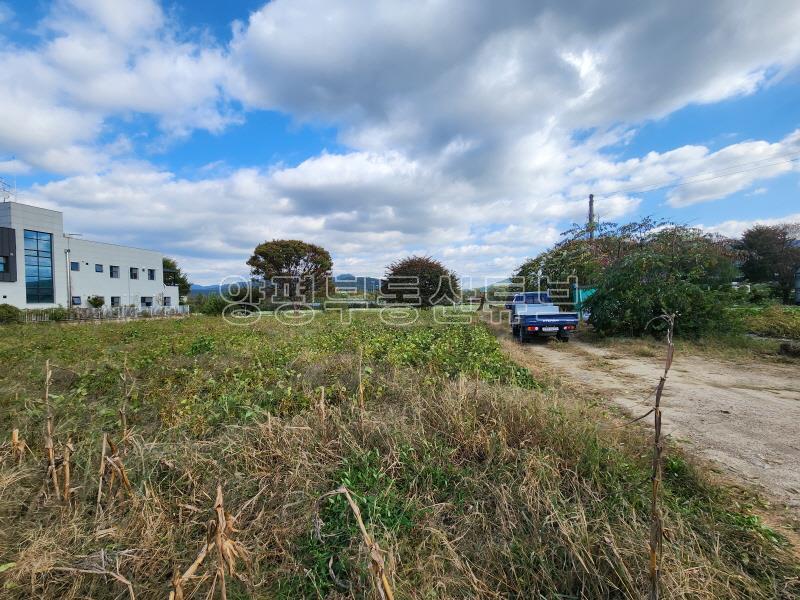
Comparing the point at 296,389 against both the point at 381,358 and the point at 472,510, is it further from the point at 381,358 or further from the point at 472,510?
the point at 472,510

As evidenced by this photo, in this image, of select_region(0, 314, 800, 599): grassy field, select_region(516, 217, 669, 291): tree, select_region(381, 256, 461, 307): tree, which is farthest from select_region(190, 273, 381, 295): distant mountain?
select_region(0, 314, 800, 599): grassy field

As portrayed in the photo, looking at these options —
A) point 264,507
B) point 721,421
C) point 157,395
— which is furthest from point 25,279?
point 721,421

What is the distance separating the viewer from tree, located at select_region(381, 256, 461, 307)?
1000 inches

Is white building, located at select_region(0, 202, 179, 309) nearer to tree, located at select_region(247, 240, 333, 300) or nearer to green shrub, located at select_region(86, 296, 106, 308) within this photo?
green shrub, located at select_region(86, 296, 106, 308)

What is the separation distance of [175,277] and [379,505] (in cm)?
5266

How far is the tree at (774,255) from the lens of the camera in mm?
26703

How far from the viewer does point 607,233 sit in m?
17.9

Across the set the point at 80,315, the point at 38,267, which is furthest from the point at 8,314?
the point at 38,267

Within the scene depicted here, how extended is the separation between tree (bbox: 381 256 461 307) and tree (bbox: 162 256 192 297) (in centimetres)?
3271

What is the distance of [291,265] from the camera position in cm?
3381

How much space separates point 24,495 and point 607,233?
68.1ft

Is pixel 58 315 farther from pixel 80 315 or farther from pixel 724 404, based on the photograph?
pixel 724 404

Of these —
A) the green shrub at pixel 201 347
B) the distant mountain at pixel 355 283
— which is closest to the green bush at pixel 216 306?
the distant mountain at pixel 355 283

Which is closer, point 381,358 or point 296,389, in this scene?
point 296,389
